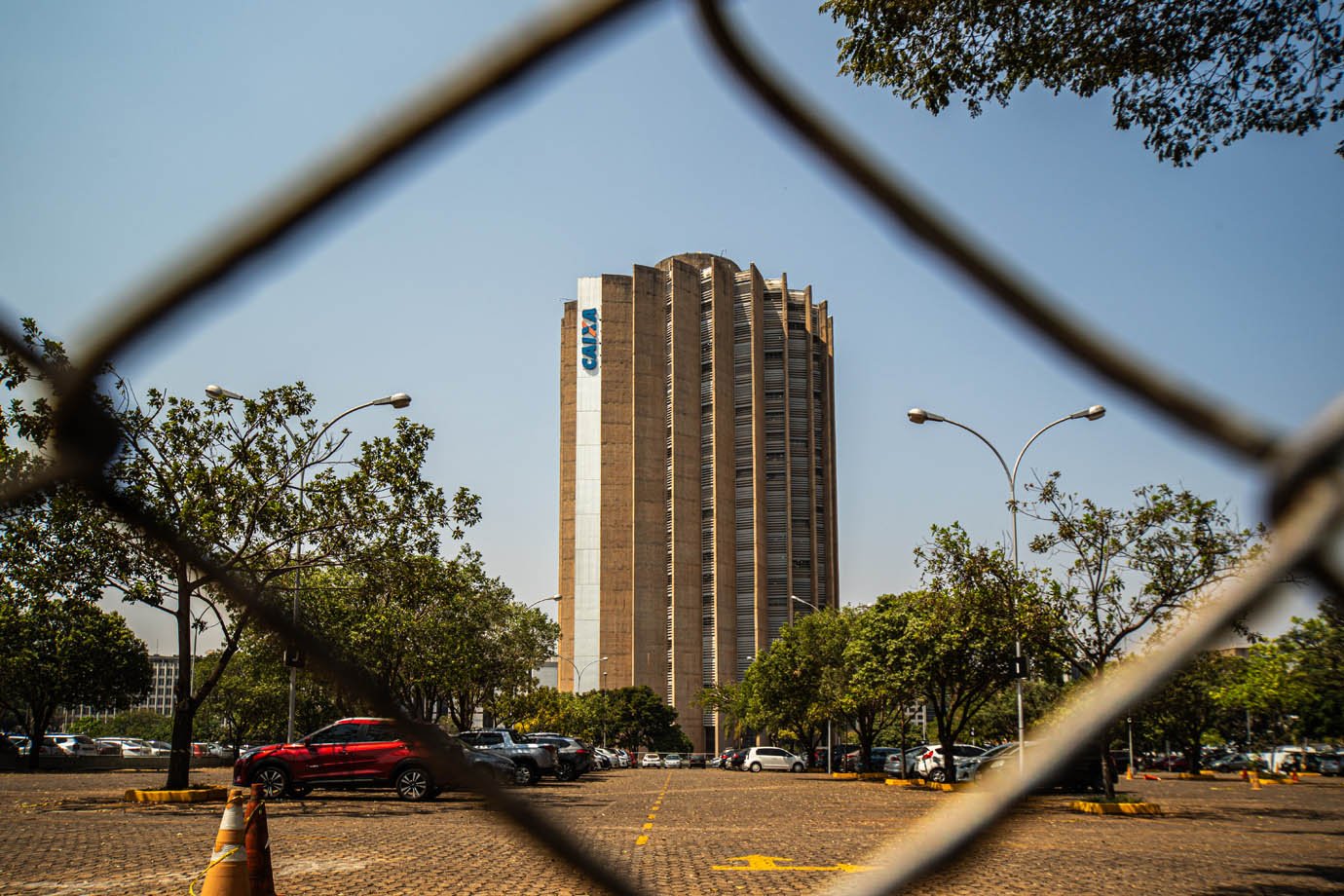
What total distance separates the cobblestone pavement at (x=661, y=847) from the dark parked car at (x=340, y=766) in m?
0.49

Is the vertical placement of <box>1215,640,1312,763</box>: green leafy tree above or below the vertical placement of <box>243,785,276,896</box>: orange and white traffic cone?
above

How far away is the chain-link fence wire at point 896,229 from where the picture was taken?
0.98 meters

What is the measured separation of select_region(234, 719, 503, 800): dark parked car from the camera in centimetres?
2075

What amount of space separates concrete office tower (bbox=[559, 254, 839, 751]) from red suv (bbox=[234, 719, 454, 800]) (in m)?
63.7

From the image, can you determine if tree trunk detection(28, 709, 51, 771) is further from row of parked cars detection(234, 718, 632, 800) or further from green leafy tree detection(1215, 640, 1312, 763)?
green leafy tree detection(1215, 640, 1312, 763)

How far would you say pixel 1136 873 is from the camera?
10492 mm

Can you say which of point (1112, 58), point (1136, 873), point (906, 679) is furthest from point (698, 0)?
point (906, 679)

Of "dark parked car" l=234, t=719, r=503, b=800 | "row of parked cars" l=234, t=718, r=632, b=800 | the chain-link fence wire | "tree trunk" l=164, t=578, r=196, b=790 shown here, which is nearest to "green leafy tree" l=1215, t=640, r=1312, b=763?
"row of parked cars" l=234, t=718, r=632, b=800

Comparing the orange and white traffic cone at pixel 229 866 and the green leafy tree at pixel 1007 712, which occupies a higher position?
the orange and white traffic cone at pixel 229 866

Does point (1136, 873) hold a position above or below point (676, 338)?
below

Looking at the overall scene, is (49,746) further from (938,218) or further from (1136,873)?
(938,218)

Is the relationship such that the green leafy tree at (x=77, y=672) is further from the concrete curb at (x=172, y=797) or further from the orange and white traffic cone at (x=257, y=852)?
the orange and white traffic cone at (x=257, y=852)

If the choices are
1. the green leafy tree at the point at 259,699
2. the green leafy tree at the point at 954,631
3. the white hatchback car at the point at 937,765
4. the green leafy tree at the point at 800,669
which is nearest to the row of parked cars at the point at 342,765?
the green leafy tree at the point at 954,631

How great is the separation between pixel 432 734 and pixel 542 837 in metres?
0.17
